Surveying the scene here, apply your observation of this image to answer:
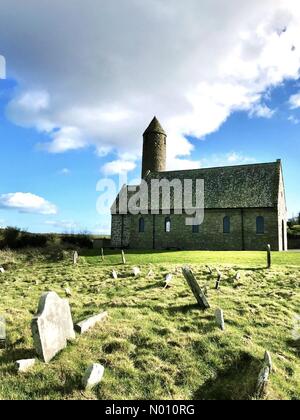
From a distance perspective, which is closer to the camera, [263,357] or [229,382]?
[229,382]

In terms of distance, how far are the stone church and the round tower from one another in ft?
14.2

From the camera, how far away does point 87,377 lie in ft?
19.6

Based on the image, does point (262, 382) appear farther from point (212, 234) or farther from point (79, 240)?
point (79, 240)

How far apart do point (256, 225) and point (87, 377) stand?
96.6 feet

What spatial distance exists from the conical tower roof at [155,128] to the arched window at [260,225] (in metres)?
A: 18.9

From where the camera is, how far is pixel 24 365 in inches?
251

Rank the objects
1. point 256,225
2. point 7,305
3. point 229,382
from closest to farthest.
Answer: point 229,382 → point 7,305 → point 256,225

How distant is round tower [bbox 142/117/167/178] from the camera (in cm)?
4512

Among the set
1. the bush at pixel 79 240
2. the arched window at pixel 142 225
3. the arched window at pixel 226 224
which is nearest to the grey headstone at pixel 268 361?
the arched window at pixel 226 224

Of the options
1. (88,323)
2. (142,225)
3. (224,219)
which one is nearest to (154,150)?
(142,225)

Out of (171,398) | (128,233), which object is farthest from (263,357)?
(128,233)

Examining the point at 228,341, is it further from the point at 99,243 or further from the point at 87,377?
the point at 99,243
